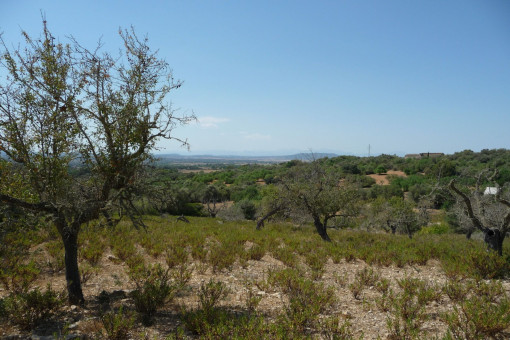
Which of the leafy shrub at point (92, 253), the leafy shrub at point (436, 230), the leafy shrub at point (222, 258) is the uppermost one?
the leafy shrub at point (92, 253)

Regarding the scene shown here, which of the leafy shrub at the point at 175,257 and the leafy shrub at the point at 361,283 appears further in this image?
the leafy shrub at the point at 175,257

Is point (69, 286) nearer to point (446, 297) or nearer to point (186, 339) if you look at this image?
point (186, 339)

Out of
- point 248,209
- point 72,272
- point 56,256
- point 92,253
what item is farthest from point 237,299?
point 248,209

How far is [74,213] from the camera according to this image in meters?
5.04

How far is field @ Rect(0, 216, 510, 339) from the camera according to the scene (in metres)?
4.92

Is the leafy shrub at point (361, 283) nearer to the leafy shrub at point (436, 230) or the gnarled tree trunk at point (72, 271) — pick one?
the gnarled tree trunk at point (72, 271)

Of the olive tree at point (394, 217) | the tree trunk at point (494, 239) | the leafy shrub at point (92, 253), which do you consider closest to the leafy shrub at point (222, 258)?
the leafy shrub at point (92, 253)

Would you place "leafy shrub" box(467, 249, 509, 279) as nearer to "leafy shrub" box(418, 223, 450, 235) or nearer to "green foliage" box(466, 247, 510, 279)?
"green foliage" box(466, 247, 510, 279)

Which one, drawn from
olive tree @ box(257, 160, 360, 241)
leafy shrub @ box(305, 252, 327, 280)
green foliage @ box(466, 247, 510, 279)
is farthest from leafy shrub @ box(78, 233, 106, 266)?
green foliage @ box(466, 247, 510, 279)

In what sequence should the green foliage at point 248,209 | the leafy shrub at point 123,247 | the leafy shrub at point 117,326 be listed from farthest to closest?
the green foliage at point 248,209 → the leafy shrub at point 123,247 → the leafy shrub at point 117,326

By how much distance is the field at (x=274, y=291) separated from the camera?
4.92 meters

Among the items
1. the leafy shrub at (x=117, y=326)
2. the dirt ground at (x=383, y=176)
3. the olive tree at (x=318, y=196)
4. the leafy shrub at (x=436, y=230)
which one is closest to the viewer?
the leafy shrub at (x=117, y=326)

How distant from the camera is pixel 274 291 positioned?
718 centimetres

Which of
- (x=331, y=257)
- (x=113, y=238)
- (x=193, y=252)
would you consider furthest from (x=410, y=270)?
(x=113, y=238)
